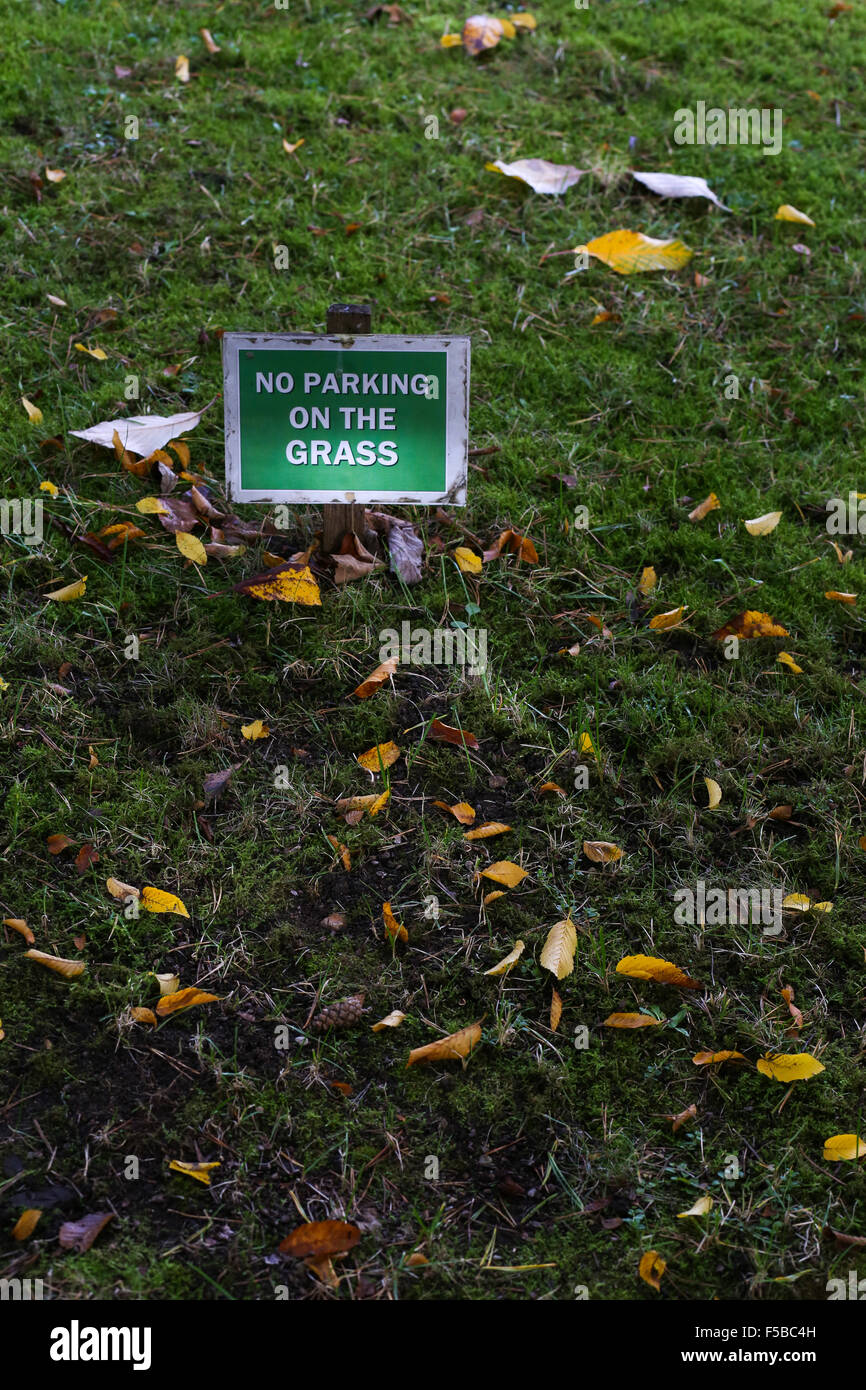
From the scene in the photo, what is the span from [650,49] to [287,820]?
4426mm

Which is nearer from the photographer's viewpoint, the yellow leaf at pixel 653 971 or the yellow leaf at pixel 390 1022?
the yellow leaf at pixel 390 1022

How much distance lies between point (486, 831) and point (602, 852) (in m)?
0.28

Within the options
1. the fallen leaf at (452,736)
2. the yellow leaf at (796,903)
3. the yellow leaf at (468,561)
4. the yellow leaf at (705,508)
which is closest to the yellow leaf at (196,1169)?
the fallen leaf at (452,736)

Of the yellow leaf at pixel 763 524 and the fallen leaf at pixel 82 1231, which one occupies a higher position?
the yellow leaf at pixel 763 524

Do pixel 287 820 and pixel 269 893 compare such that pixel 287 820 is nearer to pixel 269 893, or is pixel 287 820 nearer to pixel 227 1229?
pixel 269 893

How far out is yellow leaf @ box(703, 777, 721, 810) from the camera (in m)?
2.71

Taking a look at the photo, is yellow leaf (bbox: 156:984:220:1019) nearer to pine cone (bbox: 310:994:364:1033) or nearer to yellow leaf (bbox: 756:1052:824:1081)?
pine cone (bbox: 310:994:364:1033)

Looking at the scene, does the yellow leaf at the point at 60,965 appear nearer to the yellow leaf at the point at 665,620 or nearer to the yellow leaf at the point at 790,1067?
the yellow leaf at the point at 790,1067

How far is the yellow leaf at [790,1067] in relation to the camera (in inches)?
87.7

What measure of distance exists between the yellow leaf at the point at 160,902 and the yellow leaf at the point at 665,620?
1.51 metres

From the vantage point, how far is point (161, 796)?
2637 millimetres

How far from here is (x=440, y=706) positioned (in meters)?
2.90

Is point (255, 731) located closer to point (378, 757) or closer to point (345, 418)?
point (378, 757)

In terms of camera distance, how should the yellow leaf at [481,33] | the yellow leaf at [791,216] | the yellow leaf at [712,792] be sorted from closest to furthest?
1. the yellow leaf at [712,792]
2. the yellow leaf at [791,216]
3. the yellow leaf at [481,33]
